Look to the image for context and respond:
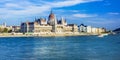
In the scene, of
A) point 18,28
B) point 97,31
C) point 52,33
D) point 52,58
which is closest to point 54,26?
point 52,33

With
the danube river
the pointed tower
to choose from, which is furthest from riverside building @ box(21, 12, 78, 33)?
the danube river

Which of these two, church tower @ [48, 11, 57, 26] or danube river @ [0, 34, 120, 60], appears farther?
church tower @ [48, 11, 57, 26]

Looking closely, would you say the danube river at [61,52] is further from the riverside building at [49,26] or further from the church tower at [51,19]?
the church tower at [51,19]

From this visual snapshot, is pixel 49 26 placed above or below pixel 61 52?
above

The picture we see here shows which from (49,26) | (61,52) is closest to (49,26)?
(49,26)

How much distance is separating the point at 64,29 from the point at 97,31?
33.6 meters

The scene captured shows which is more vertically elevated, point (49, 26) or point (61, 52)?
point (49, 26)

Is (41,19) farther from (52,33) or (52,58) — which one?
(52,58)

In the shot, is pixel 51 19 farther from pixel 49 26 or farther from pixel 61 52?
pixel 61 52

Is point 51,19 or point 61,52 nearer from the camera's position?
point 61,52

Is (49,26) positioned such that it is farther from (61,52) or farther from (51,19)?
(61,52)

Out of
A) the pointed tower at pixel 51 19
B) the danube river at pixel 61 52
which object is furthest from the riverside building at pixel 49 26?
the danube river at pixel 61 52

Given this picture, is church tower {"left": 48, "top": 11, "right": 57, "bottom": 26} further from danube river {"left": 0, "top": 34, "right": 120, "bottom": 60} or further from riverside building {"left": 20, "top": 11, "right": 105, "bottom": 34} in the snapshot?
danube river {"left": 0, "top": 34, "right": 120, "bottom": 60}

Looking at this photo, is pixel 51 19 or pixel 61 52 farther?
pixel 51 19
